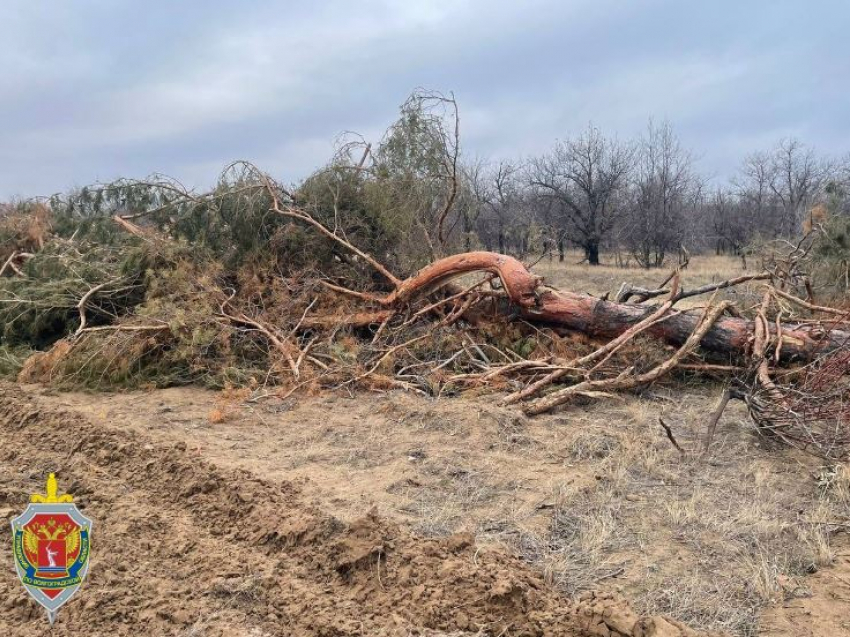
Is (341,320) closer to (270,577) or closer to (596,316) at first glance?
(596,316)

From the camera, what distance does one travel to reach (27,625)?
264 cm

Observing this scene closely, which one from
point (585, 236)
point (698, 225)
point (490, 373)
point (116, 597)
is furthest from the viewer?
point (698, 225)

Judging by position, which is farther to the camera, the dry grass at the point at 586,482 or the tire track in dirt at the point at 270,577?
the dry grass at the point at 586,482

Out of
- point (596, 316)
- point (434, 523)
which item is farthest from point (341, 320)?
point (434, 523)

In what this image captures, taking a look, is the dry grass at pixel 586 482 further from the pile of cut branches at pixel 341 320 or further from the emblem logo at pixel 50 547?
the emblem logo at pixel 50 547

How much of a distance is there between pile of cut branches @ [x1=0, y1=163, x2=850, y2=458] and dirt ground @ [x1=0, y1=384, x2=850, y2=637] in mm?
773

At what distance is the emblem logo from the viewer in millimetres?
1819

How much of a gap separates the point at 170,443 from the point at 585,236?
25.8 metres

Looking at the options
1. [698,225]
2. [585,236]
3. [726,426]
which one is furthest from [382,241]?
[698,225]

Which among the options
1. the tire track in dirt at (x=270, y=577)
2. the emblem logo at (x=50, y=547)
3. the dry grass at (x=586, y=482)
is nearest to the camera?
the emblem logo at (x=50, y=547)

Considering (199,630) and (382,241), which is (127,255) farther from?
(199,630)

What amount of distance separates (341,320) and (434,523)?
415cm

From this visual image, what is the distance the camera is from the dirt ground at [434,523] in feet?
9.00

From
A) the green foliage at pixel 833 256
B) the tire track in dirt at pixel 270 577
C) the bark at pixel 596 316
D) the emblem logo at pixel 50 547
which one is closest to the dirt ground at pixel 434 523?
the tire track in dirt at pixel 270 577
